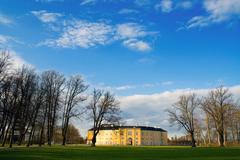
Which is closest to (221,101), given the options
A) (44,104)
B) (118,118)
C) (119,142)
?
(118,118)

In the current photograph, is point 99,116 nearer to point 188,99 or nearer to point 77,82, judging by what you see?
point 77,82

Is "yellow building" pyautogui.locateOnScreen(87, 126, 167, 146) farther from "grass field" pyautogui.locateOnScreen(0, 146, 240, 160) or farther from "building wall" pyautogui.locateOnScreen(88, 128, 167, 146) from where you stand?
"grass field" pyautogui.locateOnScreen(0, 146, 240, 160)

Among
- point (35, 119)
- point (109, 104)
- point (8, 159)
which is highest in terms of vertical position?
point (109, 104)

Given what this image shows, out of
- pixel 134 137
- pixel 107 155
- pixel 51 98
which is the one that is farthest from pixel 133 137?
pixel 107 155

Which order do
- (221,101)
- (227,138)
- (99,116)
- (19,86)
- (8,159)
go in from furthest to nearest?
(227,138) → (221,101) → (99,116) → (19,86) → (8,159)

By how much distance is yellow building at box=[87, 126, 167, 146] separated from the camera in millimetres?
172750

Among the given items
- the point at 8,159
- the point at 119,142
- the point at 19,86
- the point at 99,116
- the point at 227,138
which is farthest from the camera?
the point at 119,142

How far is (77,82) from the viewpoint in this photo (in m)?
70.9

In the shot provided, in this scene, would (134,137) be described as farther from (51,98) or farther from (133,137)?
(51,98)

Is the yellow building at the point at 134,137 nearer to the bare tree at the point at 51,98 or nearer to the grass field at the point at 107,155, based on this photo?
the bare tree at the point at 51,98

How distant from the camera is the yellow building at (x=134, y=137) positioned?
172750 mm

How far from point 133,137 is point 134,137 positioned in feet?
1.75

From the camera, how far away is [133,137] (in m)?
174

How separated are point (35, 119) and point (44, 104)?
3.39 metres
